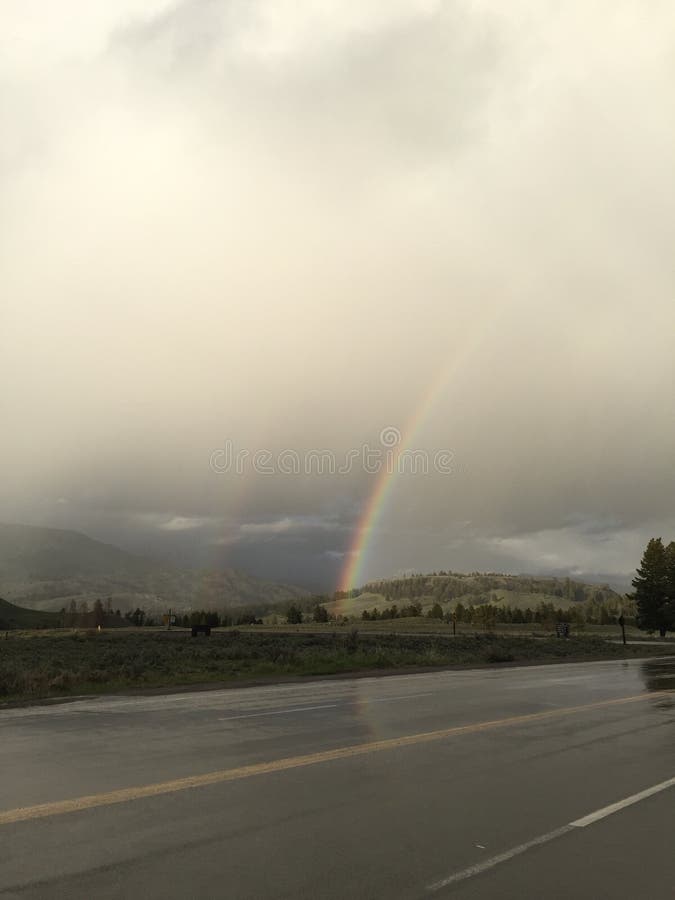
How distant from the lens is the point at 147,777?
929 centimetres

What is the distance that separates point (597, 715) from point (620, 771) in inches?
236

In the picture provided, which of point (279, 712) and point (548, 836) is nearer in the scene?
point (548, 836)

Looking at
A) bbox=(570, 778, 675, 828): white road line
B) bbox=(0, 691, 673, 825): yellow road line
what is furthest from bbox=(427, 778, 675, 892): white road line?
bbox=(0, 691, 673, 825): yellow road line

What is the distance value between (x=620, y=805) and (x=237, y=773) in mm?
4346

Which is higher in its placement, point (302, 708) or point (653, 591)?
point (653, 591)

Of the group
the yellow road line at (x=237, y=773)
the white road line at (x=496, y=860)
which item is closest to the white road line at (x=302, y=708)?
the yellow road line at (x=237, y=773)

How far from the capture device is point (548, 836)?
6.97 m

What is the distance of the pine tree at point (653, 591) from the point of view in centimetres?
9832

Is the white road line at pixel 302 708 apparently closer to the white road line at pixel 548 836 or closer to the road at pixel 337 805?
the road at pixel 337 805

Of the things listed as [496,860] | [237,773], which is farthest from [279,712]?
[496,860]

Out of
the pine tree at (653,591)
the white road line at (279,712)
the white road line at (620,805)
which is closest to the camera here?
the white road line at (620,805)

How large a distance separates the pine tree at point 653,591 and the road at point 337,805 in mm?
90559

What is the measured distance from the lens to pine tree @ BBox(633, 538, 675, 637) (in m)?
98.3

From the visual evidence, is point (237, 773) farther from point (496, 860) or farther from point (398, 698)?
point (398, 698)
